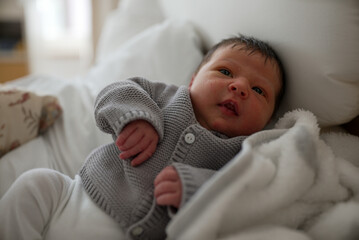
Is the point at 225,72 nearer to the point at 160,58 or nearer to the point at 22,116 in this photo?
the point at 160,58

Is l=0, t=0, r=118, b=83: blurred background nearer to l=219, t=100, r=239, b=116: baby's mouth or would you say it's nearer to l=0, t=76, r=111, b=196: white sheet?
l=0, t=76, r=111, b=196: white sheet

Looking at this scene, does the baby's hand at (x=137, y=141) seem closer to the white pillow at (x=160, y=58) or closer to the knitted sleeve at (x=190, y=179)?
the knitted sleeve at (x=190, y=179)

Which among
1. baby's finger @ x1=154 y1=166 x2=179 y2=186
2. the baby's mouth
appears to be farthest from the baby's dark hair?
baby's finger @ x1=154 y1=166 x2=179 y2=186

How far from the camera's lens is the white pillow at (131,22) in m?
1.44

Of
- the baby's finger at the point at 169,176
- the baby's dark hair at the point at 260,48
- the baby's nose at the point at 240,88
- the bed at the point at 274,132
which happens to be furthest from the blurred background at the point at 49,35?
the baby's finger at the point at 169,176

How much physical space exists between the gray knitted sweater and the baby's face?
0.04 metres

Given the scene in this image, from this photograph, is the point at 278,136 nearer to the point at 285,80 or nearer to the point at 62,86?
the point at 285,80

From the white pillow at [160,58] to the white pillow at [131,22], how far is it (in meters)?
0.28

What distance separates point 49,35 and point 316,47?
3.18m

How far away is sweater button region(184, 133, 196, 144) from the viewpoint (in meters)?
0.66

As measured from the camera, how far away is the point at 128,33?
4.73 ft

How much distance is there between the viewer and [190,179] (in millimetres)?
554

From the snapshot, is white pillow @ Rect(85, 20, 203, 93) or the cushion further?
white pillow @ Rect(85, 20, 203, 93)

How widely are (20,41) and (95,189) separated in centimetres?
259
